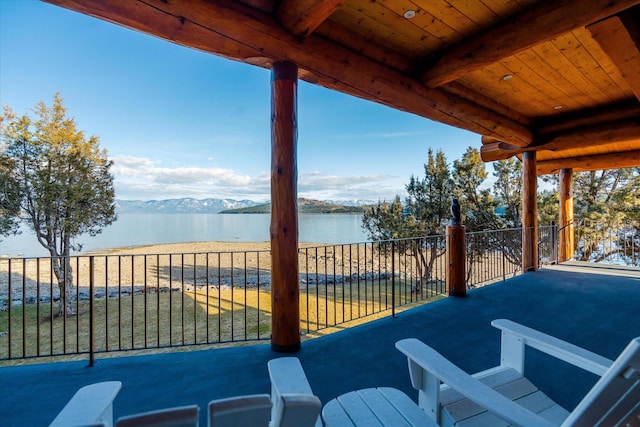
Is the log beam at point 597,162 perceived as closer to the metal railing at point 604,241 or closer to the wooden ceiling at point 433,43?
the wooden ceiling at point 433,43

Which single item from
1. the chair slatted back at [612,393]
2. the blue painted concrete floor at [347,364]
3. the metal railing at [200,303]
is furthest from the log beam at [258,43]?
the metal railing at [200,303]

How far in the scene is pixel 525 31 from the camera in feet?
7.50

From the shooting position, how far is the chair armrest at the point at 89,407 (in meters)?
0.75

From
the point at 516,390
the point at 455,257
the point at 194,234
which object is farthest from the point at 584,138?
the point at 194,234

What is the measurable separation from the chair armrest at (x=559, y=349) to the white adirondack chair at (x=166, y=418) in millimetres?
1473

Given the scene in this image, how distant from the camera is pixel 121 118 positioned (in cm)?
1305

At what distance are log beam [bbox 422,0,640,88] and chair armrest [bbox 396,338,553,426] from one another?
252 cm

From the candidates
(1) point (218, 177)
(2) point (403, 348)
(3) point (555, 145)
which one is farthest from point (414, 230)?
(1) point (218, 177)

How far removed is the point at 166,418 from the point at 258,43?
2378mm

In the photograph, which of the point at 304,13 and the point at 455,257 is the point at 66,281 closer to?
the point at 304,13

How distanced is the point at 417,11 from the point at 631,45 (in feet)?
5.45

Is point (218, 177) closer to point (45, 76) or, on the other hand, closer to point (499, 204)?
point (45, 76)

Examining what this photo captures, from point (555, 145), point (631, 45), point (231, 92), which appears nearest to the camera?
point (631, 45)

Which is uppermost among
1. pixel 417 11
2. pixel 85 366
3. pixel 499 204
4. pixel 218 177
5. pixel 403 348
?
pixel 218 177
